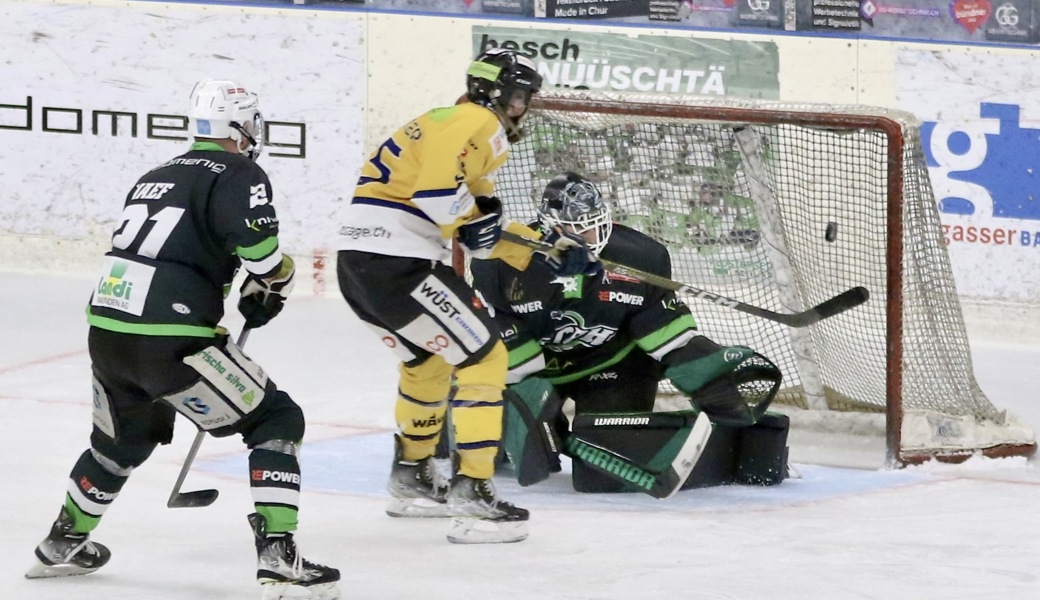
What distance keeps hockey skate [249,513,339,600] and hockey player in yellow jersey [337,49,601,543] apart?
639mm

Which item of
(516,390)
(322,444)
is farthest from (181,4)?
(516,390)

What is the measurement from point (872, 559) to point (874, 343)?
135 centimetres

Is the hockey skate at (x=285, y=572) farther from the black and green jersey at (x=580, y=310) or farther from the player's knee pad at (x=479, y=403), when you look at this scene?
the black and green jersey at (x=580, y=310)

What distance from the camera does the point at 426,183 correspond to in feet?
11.9

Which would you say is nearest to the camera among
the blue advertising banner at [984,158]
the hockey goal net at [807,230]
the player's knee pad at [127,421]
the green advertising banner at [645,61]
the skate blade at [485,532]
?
the player's knee pad at [127,421]

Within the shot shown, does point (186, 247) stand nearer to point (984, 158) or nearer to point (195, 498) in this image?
point (195, 498)

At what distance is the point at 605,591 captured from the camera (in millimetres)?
3363

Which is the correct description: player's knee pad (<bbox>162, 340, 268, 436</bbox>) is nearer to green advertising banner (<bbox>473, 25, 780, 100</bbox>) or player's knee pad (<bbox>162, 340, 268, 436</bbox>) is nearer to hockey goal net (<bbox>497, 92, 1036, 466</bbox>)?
hockey goal net (<bbox>497, 92, 1036, 466</bbox>)

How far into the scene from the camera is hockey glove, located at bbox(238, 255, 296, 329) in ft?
11.1

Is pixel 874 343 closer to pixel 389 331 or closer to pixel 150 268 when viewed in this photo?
pixel 389 331

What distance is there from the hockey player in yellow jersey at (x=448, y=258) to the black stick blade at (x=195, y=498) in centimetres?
59

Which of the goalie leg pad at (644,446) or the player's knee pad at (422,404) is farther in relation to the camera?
the goalie leg pad at (644,446)

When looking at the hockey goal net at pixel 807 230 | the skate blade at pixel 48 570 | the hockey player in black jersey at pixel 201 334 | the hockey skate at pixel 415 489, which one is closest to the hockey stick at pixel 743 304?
the hockey goal net at pixel 807 230

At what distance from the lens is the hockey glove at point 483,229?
Result: 150 inches
